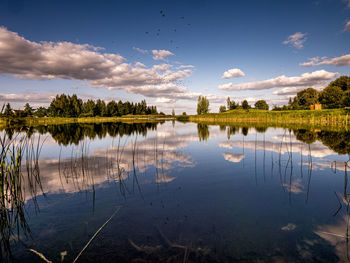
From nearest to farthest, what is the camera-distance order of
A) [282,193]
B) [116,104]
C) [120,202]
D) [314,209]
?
[314,209] → [120,202] → [282,193] → [116,104]

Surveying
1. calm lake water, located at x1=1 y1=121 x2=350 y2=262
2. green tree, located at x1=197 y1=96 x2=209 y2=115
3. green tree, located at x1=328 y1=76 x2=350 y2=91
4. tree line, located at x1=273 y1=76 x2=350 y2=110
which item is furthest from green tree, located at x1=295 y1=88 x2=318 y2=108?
calm lake water, located at x1=1 y1=121 x2=350 y2=262

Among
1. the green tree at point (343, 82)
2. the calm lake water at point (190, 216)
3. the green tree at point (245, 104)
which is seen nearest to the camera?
the calm lake water at point (190, 216)

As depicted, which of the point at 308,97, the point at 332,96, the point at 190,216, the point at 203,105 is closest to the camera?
the point at 190,216

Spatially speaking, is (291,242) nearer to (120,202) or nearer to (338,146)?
(120,202)

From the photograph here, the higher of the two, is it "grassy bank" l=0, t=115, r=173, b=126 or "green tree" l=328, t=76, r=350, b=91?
"green tree" l=328, t=76, r=350, b=91

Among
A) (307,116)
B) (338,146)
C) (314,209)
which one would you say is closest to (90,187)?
(314,209)

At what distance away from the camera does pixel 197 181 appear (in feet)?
27.1

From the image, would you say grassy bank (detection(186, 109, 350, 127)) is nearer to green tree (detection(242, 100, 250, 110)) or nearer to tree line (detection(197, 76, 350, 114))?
tree line (detection(197, 76, 350, 114))

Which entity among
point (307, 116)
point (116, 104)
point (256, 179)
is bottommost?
point (256, 179)

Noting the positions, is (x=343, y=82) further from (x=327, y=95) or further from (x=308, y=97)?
(x=327, y=95)

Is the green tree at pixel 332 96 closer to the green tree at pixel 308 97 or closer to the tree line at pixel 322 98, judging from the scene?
the tree line at pixel 322 98

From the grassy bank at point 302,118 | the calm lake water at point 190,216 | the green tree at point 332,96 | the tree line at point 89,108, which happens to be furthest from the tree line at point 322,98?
the calm lake water at point 190,216

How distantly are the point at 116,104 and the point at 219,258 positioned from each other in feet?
428

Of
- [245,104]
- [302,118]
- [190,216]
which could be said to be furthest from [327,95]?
[190,216]
